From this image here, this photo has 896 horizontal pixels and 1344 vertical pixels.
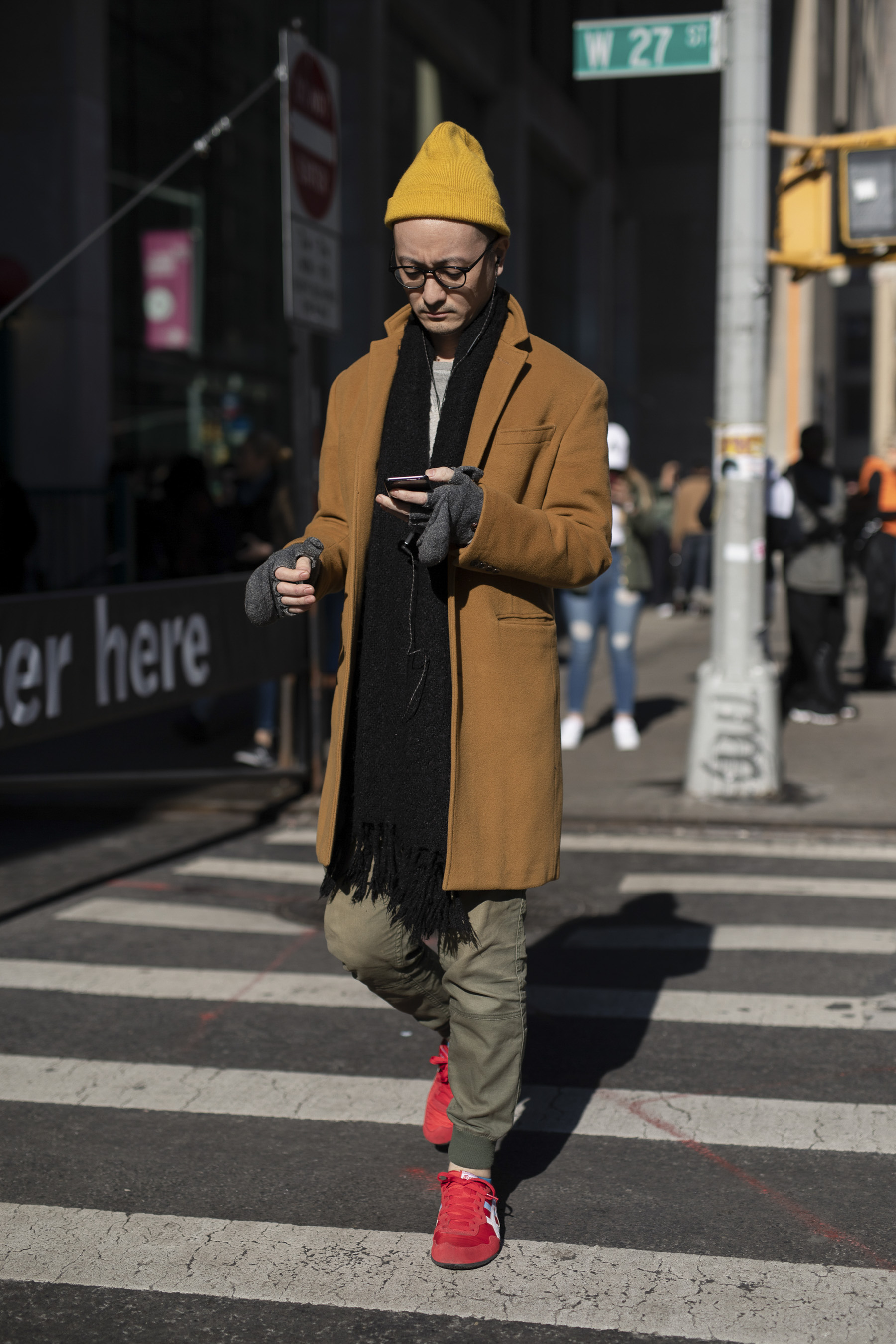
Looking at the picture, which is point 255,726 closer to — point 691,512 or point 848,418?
point 691,512

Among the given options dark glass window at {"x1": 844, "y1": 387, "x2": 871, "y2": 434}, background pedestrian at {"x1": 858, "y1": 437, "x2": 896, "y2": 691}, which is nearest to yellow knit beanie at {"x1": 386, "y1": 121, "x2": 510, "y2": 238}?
background pedestrian at {"x1": 858, "y1": 437, "x2": 896, "y2": 691}

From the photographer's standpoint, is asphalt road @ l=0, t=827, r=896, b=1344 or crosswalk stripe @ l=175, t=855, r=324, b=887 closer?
asphalt road @ l=0, t=827, r=896, b=1344

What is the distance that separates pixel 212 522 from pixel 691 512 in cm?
1120

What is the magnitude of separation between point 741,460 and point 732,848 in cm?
204

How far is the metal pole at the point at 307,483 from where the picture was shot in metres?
7.94

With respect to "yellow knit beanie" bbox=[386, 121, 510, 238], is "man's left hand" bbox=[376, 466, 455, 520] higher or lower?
lower

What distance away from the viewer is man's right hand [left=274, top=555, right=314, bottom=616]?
2979mm

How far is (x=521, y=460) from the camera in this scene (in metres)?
3.12

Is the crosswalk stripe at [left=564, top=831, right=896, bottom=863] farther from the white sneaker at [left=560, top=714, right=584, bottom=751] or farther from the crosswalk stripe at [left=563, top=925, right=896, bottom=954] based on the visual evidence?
the white sneaker at [left=560, top=714, right=584, bottom=751]

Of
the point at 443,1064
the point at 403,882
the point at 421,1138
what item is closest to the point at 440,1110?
the point at 443,1064

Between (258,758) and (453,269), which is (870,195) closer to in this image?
(258,758)

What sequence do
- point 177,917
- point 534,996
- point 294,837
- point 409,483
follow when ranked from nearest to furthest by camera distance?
point 409,483, point 534,996, point 177,917, point 294,837

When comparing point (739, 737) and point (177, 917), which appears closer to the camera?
point (177, 917)

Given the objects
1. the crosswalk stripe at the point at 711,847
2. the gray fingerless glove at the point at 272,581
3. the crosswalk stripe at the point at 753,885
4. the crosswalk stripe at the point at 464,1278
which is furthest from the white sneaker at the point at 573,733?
the gray fingerless glove at the point at 272,581
